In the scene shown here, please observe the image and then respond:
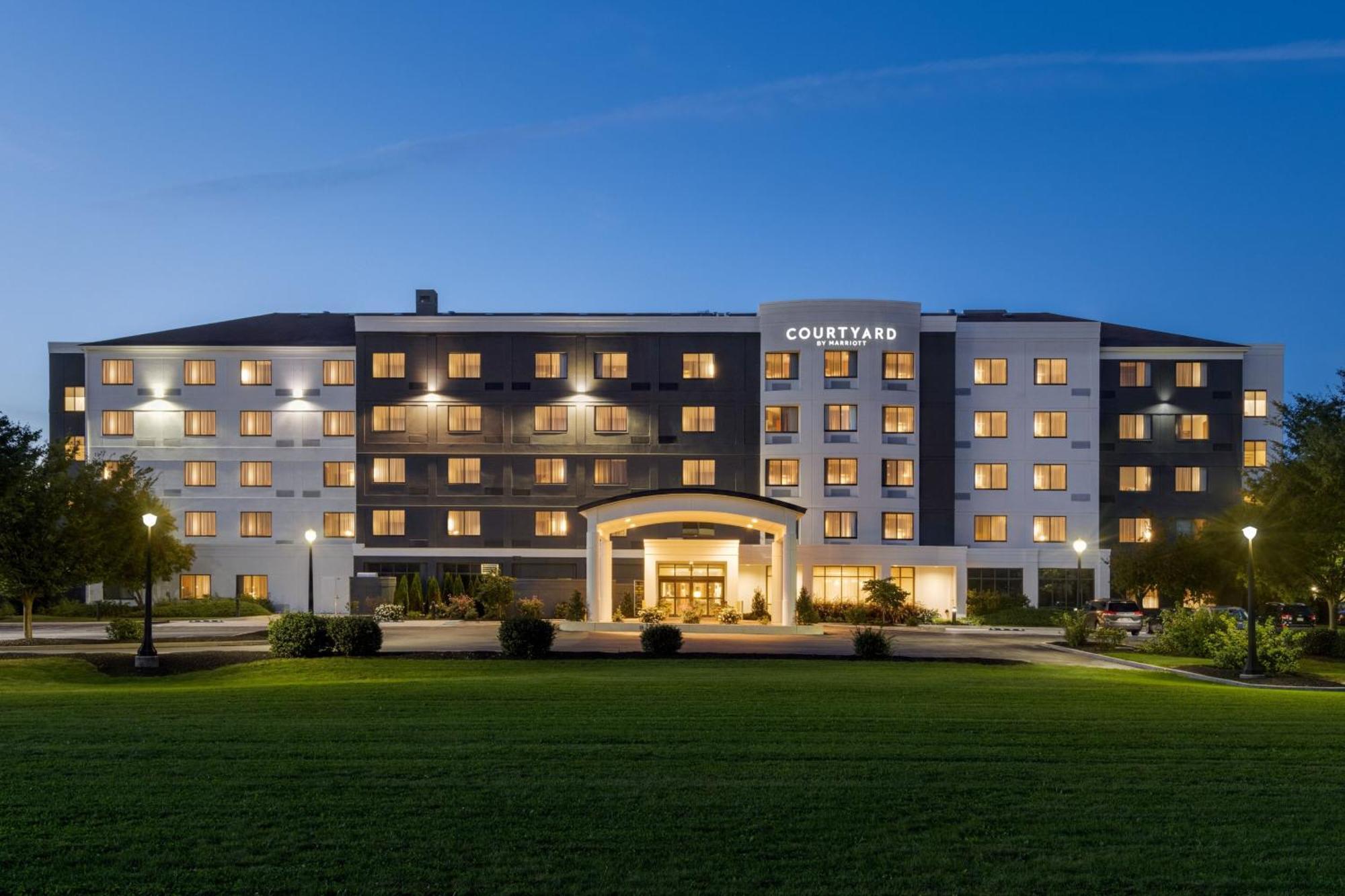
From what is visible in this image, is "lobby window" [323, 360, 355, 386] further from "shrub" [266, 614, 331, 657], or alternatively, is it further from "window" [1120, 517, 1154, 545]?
"window" [1120, 517, 1154, 545]

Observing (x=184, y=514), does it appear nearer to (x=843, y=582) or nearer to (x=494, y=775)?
(x=843, y=582)

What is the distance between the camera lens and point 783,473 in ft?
181

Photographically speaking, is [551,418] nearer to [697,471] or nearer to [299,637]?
[697,471]

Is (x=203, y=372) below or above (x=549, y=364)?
below

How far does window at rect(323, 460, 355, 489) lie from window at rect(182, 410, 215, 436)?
6158mm

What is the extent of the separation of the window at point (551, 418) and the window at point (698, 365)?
6258mm

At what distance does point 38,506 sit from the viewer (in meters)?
36.8

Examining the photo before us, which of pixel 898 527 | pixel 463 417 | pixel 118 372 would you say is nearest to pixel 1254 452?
pixel 898 527

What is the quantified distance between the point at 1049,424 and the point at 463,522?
98.0 ft

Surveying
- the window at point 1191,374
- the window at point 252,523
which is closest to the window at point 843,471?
the window at point 1191,374

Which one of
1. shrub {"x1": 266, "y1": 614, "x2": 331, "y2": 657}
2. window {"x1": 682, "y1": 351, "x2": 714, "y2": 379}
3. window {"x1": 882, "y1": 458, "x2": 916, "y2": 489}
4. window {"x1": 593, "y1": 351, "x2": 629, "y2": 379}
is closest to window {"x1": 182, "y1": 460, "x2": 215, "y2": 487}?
window {"x1": 593, "y1": 351, "x2": 629, "y2": 379}

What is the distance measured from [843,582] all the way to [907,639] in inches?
575

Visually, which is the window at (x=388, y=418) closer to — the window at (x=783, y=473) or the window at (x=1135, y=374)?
the window at (x=783, y=473)

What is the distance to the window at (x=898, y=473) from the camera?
5522 cm
